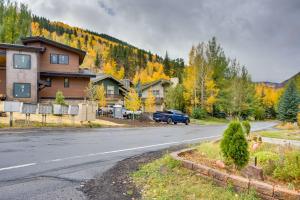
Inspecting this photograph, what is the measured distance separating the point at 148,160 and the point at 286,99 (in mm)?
64381

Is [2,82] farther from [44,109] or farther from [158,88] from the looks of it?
[158,88]

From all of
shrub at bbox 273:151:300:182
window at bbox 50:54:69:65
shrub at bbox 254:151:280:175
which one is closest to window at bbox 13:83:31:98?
window at bbox 50:54:69:65

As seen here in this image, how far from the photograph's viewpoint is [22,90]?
112ft

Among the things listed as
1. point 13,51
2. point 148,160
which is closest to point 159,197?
point 148,160

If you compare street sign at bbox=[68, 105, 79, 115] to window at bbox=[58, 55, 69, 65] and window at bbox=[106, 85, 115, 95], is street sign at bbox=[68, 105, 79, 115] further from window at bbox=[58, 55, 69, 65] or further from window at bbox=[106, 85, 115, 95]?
window at bbox=[106, 85, 115, 95]

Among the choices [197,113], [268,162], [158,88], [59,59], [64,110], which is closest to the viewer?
[268,162]

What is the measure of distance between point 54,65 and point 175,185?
3606 centimetres

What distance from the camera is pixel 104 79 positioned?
54.9m

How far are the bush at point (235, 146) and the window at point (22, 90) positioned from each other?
3155cm

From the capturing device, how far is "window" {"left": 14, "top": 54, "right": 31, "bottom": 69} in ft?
109

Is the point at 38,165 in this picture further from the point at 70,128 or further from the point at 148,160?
the point at 70,128

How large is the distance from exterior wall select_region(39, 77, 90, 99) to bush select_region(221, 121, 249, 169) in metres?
35.1

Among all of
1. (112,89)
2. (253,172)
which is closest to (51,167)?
(253,172)

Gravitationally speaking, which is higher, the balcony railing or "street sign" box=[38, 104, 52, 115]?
the balcony railing
